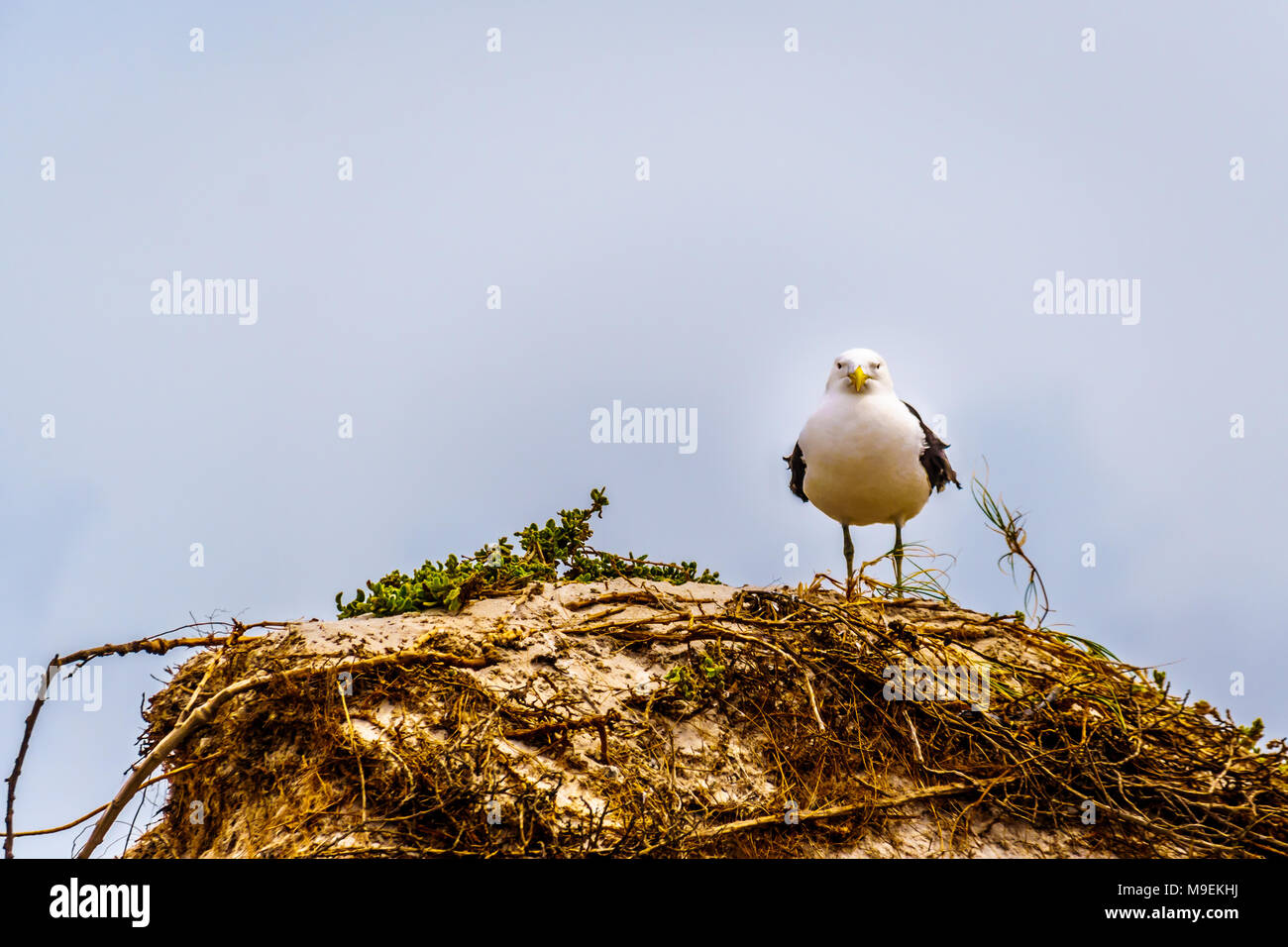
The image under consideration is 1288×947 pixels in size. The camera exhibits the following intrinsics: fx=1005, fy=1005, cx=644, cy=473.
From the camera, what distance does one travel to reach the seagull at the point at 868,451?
866 centimetres

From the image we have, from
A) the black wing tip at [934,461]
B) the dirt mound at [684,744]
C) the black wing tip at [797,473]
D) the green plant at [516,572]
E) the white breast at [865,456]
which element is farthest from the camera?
the black wing tip at [797,473]

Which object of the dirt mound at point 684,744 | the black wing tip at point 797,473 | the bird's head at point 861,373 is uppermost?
the bird's head at point 861,373

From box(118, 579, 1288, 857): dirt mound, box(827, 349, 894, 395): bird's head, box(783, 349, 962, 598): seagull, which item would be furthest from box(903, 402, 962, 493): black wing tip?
box(118, 579, 1288, 857): dirt mound

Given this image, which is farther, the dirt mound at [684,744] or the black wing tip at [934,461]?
the black wing tip at [934,461]

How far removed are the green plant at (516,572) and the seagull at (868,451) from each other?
166 centimetres

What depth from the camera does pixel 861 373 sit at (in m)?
8.70

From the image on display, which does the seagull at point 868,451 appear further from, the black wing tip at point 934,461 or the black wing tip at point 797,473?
the black wing tip at point 797,473

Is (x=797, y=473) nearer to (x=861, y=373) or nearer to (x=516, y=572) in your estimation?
(x=861, y=373)

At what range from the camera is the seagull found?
8.66 metres

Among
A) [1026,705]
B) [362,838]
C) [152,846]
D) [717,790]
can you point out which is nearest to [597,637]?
[717,790]

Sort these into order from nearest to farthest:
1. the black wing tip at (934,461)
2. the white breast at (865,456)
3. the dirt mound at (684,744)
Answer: the dirt mound at (684,744) → the white breast at (865,456) → the black wing tip at (934,461)

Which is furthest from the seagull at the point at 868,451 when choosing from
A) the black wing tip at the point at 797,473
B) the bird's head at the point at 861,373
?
the black wing tip at the point at 797,473

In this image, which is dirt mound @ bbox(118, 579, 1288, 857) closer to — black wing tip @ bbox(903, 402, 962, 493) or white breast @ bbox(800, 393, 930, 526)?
white breast @ bbox(800, 393, 930, 526)

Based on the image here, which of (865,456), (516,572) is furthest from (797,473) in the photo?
(516,572)
